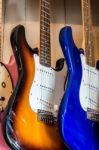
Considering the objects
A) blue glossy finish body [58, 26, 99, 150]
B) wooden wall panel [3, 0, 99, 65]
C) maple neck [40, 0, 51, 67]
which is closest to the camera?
blue glossy finish body [58, 26, 99, 150]

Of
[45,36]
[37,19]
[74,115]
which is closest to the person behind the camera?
[74,115]

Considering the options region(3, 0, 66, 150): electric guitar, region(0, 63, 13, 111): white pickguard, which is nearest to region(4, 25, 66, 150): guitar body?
region(3, 0, 66, 150): electric guitar

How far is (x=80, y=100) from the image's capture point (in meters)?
0.86

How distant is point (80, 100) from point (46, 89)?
0.10 meters

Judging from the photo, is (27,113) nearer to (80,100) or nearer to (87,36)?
(80,100)

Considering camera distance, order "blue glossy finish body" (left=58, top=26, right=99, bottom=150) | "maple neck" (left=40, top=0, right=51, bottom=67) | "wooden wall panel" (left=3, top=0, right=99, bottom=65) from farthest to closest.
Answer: "wooden wall panel" (left=3, top=0, right=99, bottom=65) < "maple neck" (left=40, top=0, right=51, bottom=67) < "blue glossy finish body" (left=58, top=26, right=99, bottom=150)

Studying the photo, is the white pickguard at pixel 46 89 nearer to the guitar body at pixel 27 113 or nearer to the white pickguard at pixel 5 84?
the guitar body at pixel 27 113

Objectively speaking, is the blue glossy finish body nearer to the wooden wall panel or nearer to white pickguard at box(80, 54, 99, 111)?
white pickguard at box(80, 54, 99, 111)

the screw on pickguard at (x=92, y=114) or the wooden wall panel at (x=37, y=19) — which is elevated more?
the wooden wall panel at (x=37, y=19)

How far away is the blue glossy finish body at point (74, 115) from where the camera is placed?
2.62ft

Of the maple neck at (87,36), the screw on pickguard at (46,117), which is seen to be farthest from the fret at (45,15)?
the screw on pickguard at (46,117)

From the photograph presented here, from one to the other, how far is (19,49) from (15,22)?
0.94ft

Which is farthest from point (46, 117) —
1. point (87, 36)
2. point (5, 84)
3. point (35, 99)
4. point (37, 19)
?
point (37, 19)

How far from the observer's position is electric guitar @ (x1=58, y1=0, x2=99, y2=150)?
80 centimetres
